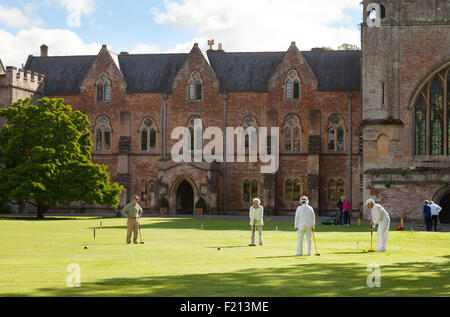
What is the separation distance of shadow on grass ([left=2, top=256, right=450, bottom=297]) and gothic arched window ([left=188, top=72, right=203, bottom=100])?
1777 inches

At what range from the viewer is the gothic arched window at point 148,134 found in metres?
61.9

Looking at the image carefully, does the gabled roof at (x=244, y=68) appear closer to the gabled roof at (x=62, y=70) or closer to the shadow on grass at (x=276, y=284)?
the gabled roof at (x=62, y=70)

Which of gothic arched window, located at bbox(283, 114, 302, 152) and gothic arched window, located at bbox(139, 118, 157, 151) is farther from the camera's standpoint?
gothic arched window, located at bbox(139, 118, 157, 151)

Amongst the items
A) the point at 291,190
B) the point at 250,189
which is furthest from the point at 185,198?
the point at 291,190

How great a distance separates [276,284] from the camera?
13961mm

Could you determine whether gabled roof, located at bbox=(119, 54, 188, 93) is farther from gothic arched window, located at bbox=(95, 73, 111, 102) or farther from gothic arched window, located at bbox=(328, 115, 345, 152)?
gothic arched window, located at bbox=(328, 115, 345, 152)

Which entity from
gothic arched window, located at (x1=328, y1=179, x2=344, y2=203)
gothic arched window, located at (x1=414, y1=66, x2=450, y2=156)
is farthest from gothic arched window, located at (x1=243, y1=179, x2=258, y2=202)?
gothic arched window, located at (x1=414, y1=66, x2=450, y2=156)

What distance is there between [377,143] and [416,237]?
19192mm

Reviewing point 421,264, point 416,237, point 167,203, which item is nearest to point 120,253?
point 421,264

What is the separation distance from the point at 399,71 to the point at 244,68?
1627 centimetres

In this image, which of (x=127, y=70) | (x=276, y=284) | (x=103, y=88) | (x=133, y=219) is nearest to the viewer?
(x=276, y=284)

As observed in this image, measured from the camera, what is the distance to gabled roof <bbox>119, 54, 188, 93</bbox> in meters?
62.4

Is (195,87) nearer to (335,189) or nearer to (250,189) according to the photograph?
(250,189)
